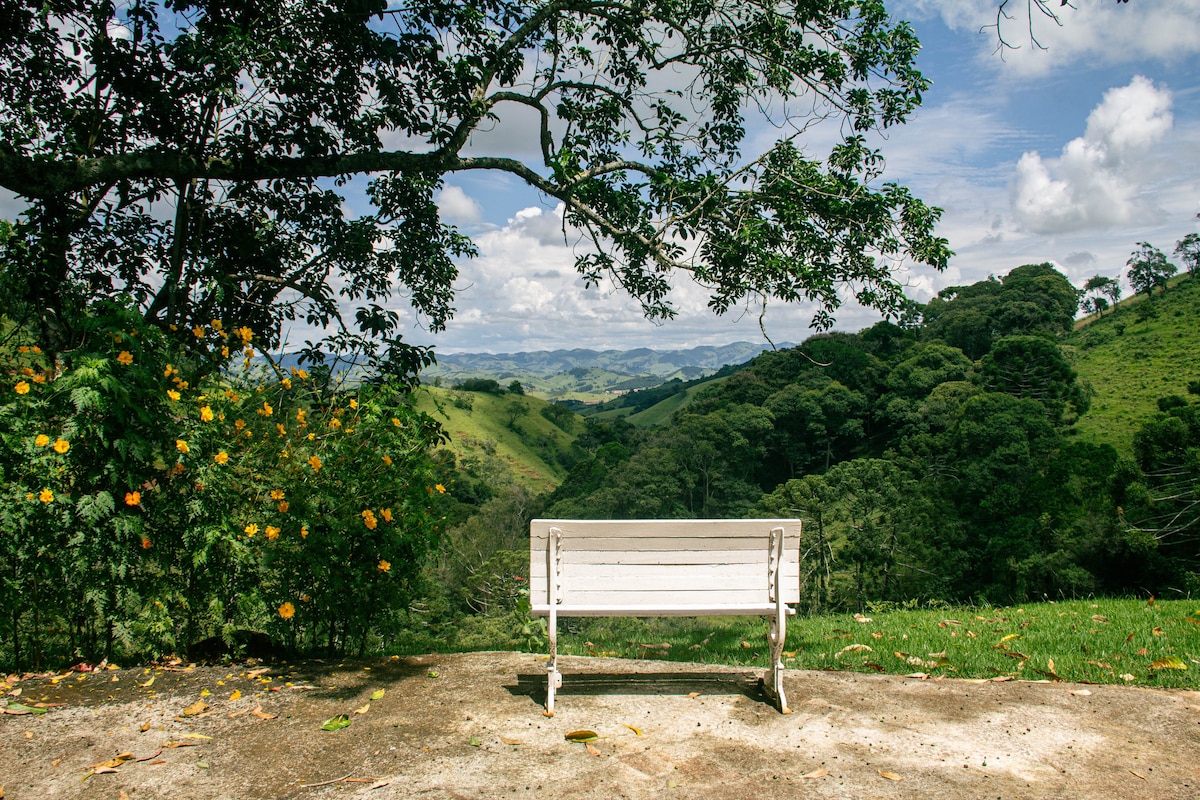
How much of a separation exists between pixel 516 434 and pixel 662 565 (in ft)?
348

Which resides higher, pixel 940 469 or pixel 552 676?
pixel 552 676

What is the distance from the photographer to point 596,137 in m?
7.63

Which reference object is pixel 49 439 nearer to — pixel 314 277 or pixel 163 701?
pixel 163 701

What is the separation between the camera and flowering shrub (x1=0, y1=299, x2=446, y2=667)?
12.5 ft

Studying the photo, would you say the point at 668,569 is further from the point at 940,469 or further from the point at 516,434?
the point at 516,434

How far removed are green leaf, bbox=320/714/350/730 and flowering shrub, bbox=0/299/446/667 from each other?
3.11 feet

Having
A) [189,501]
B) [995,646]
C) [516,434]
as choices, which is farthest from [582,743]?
[516,434]

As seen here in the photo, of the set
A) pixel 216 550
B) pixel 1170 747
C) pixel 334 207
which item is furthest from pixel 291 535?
pixel 1170 747

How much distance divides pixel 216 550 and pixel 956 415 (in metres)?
55.6

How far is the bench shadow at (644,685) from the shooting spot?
412 centimetres

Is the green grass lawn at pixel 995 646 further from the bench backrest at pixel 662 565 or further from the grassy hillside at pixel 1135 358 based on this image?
the grassy hillside at pixel 1135 358

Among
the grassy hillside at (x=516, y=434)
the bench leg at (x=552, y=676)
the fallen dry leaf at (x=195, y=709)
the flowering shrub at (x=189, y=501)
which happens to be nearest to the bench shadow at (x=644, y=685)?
the bench leg at (x=552, y=676)

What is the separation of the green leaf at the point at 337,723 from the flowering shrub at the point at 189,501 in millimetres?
947

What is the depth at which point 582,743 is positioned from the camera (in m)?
3.48
